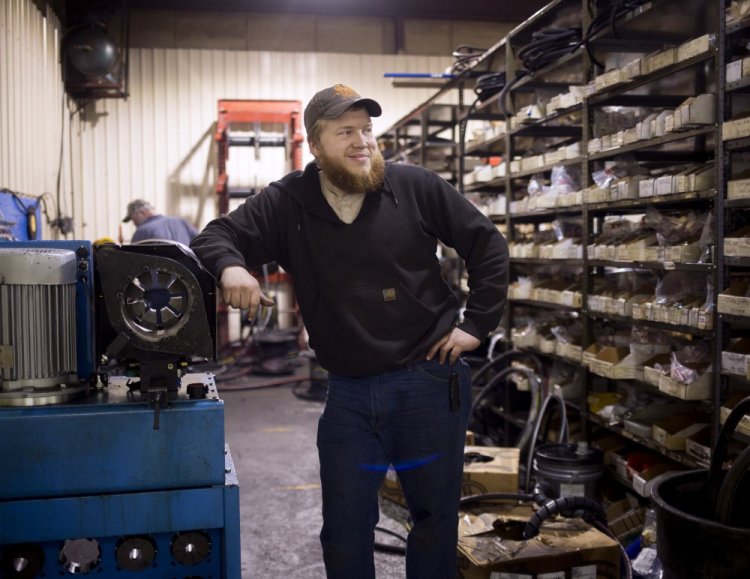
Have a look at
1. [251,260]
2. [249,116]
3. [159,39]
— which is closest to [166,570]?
[251,260]

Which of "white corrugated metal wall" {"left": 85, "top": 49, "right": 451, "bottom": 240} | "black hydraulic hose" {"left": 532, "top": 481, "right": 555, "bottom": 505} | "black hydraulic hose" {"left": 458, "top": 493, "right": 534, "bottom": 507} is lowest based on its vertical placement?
"black hydraulic hose" {"left": 532, "top": 481, "right": 555, "bottom": 505}

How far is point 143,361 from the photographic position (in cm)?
175

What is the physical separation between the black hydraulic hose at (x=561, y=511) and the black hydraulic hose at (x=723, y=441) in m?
0.58

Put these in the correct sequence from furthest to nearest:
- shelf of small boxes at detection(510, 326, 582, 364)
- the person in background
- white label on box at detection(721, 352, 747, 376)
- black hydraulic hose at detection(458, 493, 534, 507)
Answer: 1. the person in background
2. shelf of small boxes at detection(510, 326, 582, 364)
3. black hydraulic hose at detection(458, 493, 534, 507)
4. white label on box at detection(721, 352, 747, 376)

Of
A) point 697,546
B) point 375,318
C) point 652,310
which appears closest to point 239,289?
point 375,318

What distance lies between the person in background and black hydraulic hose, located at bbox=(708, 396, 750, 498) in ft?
16.1

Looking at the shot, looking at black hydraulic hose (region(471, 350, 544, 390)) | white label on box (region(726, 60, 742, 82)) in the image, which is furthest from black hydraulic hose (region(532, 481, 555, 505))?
white label on box (region(726, 60, 742, 82))

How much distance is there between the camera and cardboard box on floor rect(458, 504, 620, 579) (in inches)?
103

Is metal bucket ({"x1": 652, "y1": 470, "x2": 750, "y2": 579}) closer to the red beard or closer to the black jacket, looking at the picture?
the black jacket

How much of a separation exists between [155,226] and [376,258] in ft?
15.8

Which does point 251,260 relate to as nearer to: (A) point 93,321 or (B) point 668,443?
(A) point 93,321

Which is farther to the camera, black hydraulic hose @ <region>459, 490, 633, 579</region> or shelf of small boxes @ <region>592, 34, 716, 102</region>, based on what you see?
shelf of small boxes @ <region>592, 34, 716, 102</region>

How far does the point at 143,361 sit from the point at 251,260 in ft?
2.03

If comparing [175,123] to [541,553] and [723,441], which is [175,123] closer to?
[541,553]
